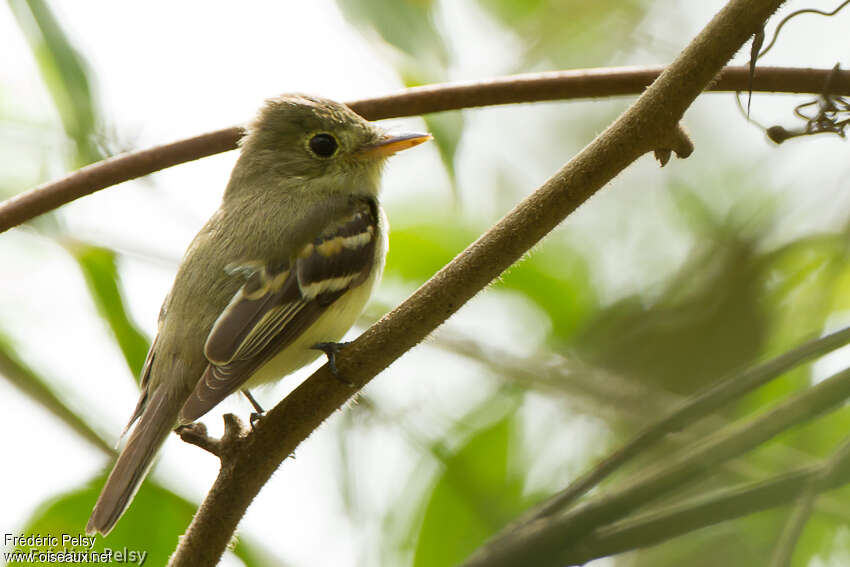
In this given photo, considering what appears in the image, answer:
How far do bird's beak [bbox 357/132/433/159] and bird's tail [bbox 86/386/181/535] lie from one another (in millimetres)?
1089

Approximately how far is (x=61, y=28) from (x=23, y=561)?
3.93ft

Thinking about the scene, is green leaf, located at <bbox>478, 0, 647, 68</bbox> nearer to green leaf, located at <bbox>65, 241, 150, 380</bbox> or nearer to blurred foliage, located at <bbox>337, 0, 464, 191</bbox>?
blurred foliage, located at <bbox>337, 0, 464, 191</bbox>

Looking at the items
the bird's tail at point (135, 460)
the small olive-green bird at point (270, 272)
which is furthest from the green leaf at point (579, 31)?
the bird's tail at point (135, 460)

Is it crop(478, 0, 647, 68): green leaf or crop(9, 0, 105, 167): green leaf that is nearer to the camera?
crop(9, 0, 105, 167): green leaf

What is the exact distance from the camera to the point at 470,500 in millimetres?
2428

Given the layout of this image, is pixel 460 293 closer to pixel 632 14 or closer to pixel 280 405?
pixel 280 405

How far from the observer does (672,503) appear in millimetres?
1170

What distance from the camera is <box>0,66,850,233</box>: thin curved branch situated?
1.99 m

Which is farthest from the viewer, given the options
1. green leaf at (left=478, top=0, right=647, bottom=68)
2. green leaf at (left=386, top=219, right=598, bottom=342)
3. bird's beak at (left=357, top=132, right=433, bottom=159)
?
green leaf at (left=478, top=0, right=647, bottom=68)

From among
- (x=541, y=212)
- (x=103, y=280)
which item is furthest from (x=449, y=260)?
(x=541, y=212)

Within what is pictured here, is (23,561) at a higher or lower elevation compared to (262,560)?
lower

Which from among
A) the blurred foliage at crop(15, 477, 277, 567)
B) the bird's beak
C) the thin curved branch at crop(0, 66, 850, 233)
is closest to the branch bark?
the thin curved branch at crop(0, 66, 850, 233)

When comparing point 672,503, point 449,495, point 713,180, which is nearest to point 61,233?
point 449,495

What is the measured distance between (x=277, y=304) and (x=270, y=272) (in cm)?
15
